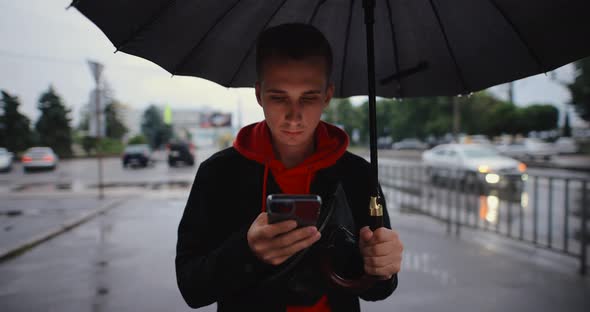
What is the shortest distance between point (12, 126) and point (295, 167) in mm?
46249

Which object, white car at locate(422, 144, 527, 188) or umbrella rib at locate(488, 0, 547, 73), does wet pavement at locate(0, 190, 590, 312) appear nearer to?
umbrella rib at locate(488, 0, 547, 73)

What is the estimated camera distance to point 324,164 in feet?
4.75

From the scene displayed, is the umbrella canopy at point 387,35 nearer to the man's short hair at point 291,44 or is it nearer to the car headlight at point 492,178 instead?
the man's short hair at point 291,44

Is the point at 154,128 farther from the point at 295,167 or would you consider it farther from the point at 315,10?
the point at 295,167

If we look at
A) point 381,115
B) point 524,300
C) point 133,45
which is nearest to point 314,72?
point 133,45

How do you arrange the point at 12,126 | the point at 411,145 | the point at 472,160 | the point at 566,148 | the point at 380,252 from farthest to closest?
the point at 411,145, the point at 566,148, the point at 12,126, the point at 472,160, the point at 380,252

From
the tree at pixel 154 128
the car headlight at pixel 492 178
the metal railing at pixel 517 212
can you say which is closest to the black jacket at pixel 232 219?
the metal railing at pixel 517 212

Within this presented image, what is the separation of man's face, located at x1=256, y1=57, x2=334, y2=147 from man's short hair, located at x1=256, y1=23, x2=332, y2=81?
21mm

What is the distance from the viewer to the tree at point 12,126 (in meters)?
37.4

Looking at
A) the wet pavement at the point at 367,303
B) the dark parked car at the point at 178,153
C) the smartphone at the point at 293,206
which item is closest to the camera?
the smartphone at the point at 293,206

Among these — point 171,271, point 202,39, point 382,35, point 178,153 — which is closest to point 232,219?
point 202,39

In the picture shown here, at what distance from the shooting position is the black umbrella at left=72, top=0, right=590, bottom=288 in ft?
5.13

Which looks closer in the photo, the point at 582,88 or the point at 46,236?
the point at 46,236

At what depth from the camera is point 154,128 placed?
77.9 m
